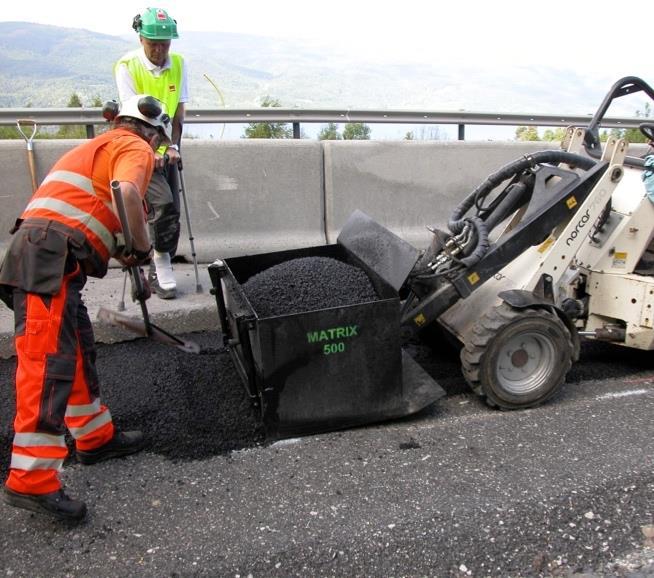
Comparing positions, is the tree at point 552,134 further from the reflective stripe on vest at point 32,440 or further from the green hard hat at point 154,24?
the reflective stripe on vest at point 32,440

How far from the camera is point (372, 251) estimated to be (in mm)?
4027

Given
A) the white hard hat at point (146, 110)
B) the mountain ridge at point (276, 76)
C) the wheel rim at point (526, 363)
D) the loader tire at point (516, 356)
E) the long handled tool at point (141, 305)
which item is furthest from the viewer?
the mountain ridge at point (276, 76)

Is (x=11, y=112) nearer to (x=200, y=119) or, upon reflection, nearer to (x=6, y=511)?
(x=200, y=119)

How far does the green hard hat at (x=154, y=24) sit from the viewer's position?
500 centimetres

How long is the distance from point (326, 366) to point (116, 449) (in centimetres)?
122

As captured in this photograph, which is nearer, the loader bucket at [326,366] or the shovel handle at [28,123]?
the loader bucket at [326,366]

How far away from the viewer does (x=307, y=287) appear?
3754 millimetres

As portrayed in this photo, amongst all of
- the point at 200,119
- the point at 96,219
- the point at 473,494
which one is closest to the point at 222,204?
the point at 200,119

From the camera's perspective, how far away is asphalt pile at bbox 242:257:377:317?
3.63 metres

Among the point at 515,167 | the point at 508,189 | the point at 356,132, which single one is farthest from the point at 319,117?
the point at 515,167

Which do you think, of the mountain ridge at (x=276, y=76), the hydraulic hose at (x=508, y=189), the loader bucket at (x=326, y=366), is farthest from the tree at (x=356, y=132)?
the loader bucket at (x=326, y=366)

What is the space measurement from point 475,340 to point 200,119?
506cm

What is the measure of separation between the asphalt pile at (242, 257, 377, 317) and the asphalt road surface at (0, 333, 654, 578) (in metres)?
0.69

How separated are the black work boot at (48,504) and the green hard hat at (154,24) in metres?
3.59
